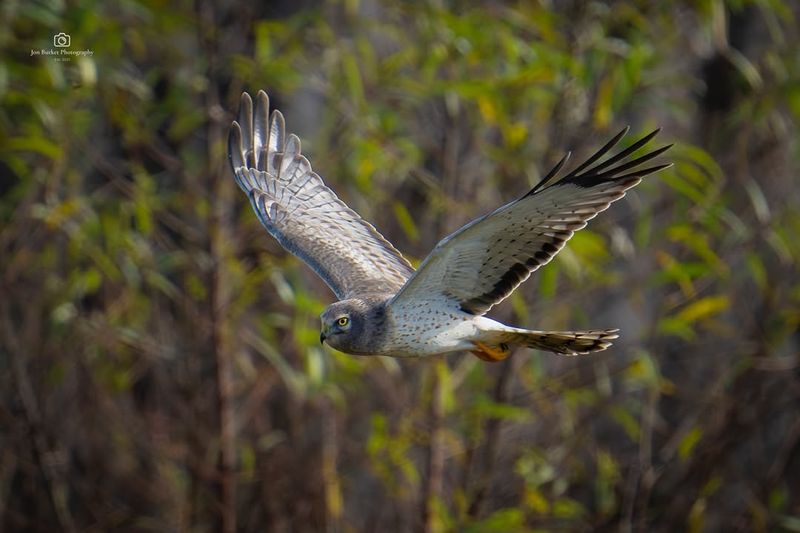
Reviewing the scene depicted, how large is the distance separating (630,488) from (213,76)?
259 cm

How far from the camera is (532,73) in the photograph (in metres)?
4.81

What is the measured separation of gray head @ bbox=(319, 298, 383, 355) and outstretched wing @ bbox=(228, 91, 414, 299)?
1.23ft

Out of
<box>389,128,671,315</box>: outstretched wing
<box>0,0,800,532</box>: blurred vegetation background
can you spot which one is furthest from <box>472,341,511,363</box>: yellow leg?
<box>0,0,800,532</box>: blurred vegetation background

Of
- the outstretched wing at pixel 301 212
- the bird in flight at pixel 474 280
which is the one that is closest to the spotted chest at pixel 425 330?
the bird in flight at pixel 474 280

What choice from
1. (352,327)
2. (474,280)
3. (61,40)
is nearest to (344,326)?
(352,327)

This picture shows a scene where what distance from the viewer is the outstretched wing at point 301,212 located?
12.9 ft

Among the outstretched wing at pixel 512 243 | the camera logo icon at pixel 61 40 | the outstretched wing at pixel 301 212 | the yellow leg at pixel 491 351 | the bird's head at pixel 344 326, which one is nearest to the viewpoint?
the outstretched wing at pixel 512 243

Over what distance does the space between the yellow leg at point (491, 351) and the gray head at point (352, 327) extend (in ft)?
1.22

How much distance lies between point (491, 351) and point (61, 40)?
2462mm

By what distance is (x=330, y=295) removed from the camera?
570 cm

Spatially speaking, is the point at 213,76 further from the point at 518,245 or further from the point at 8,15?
the point at 518,245

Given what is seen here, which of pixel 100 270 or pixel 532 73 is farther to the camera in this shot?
pixel 100 270

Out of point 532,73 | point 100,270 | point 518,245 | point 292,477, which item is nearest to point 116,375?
point 100,270

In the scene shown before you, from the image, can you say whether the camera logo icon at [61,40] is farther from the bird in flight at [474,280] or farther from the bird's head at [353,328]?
the bird's head at [353,328]
